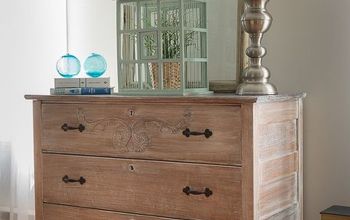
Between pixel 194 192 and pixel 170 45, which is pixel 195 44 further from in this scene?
pixel 194 192

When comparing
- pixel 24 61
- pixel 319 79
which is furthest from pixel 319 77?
pixel 24 61

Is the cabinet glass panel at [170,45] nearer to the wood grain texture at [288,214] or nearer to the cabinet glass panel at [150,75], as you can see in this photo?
the cabinet glass panel at [150,75]

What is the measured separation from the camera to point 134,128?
2.18 m

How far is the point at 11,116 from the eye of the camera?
117 inches

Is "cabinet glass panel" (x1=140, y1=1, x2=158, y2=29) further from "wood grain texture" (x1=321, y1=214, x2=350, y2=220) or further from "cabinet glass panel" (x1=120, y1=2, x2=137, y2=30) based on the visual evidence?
"wood grain texture" (x1=321, y1=214, x2=350, y2=220)

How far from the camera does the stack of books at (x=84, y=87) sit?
2.40m

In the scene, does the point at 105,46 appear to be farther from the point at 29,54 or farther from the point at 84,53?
the point at 29,54

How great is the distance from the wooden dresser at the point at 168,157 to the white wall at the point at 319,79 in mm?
92

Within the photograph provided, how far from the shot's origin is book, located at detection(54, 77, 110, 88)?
95.0 inches

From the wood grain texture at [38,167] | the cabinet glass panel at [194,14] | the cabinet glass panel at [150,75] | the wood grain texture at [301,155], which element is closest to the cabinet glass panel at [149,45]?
the cabinet glass panel at [150,75]

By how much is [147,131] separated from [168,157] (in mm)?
122

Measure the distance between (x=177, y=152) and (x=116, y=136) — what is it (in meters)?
0.27

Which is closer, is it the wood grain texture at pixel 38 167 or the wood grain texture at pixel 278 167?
the wood grain texture at pixel 278 167

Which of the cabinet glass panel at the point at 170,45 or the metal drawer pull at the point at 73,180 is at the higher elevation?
the cabinet glass panel at the point at 170,45
